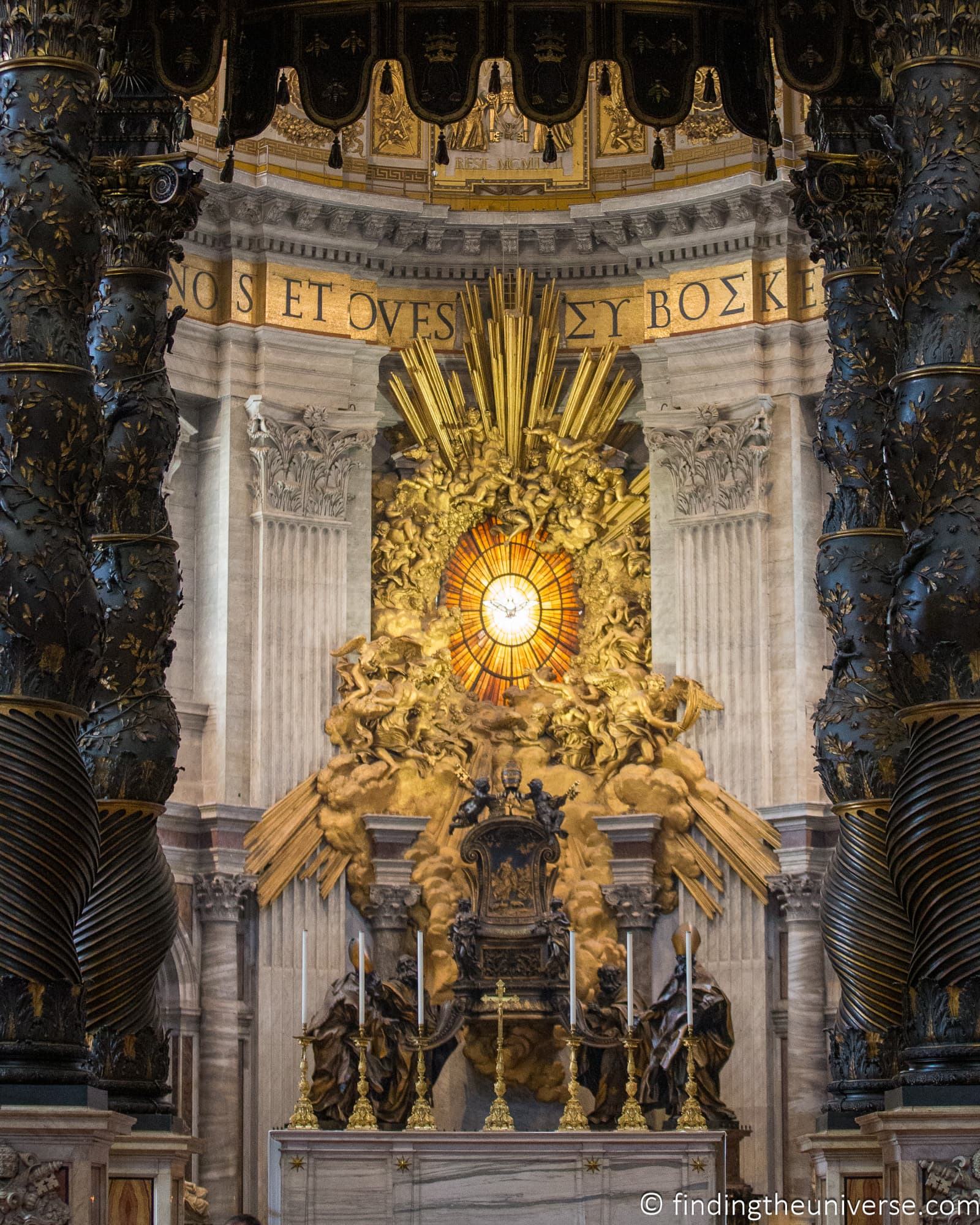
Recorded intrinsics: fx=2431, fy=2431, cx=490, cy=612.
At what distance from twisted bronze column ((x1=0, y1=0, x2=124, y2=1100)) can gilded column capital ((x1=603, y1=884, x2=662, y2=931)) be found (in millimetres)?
16947

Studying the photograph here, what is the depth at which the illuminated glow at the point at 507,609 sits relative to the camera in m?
27.5

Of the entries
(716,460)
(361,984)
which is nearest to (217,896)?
(361,984)

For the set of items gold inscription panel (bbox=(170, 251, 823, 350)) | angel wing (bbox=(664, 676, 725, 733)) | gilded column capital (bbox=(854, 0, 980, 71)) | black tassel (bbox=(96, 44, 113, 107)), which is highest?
gold inscription panel (bbox=(170, 251, 823, 350))

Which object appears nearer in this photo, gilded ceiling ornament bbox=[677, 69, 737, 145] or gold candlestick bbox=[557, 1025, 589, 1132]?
gold candlestick bbox=[557, 1025, 589, 1132]

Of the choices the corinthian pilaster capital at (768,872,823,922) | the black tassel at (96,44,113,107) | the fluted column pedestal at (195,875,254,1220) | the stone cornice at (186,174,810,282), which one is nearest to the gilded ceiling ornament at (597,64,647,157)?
the stone cornice at (186,174,810,282)

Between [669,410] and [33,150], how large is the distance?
58.9 feet

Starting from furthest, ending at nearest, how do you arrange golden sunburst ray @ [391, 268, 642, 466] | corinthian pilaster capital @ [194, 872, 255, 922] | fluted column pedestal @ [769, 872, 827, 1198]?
golden sunburst ray @ [391, 268, 642, 466] → corinthian pilaster capital @ [194, 872, 255, 922] → fluted column pedestal @ [769, 872, 827, 1198]

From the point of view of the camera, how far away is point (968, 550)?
27.3ft

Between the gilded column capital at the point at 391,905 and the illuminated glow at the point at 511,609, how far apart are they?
3.49m

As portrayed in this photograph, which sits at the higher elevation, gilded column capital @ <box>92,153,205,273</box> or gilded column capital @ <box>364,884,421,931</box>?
gilded column capital @ <box>92,153,205,273</box>

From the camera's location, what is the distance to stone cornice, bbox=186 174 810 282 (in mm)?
26219

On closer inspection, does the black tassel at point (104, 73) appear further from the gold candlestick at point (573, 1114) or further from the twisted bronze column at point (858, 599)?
the gold candlestick at point (573, 1114)

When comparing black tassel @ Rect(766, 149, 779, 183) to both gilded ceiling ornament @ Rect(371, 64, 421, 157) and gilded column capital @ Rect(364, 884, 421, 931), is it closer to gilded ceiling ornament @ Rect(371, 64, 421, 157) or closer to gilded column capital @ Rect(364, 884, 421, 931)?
gilded column capital @ Rect(364, 884, 421, 931)

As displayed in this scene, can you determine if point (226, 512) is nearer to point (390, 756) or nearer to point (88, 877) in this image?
point (390, 756)
